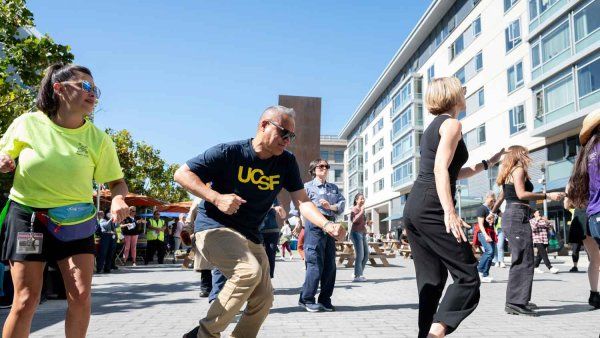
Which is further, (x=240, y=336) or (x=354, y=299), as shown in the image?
(x=354, y=299)

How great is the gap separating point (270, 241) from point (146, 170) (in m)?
41.3

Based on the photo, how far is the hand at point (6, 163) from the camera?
3.04 metres

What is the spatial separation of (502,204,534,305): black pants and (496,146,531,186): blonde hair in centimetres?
41

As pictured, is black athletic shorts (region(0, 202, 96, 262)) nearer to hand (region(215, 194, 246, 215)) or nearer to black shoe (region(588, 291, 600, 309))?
hand (region(215, 194, 246, 215))

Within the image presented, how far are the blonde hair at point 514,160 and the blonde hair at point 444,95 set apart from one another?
8.73ft

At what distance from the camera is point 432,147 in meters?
3.71

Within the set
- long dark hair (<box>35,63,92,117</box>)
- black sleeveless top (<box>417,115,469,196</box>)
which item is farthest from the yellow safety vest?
black sleeveless top (<box>417,115,469,196</box>)

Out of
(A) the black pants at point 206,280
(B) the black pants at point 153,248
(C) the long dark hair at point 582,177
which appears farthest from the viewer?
(B) the black pants at point 153,248

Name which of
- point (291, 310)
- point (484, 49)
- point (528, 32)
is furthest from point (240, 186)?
point (484, 49)

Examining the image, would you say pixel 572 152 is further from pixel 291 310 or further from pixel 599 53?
pixel 291 310

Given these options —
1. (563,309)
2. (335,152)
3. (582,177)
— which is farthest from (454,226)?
(335,152)

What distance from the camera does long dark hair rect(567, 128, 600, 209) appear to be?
170 inches

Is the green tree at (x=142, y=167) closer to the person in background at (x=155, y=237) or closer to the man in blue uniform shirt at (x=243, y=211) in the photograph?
the person in background at (x=155, y=237)

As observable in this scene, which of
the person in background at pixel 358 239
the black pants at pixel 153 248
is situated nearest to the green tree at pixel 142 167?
the black pants at pixel 153 248
